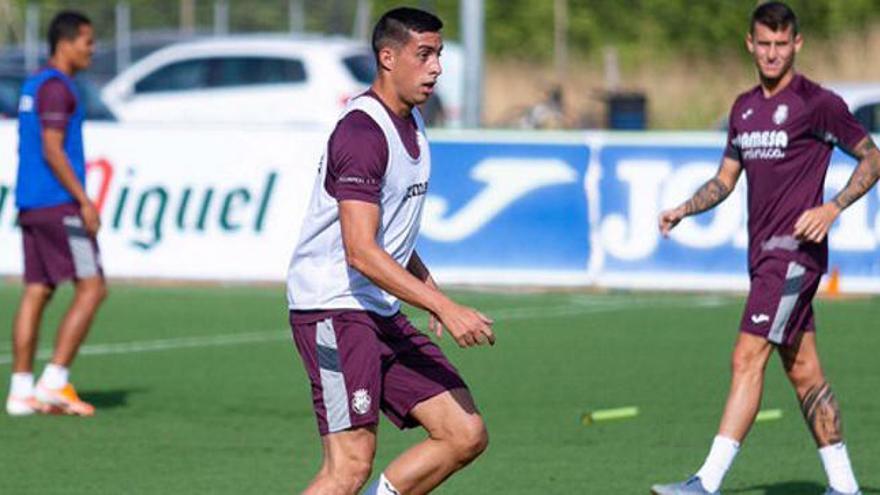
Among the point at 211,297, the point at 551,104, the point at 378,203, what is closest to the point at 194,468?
the point at 378,203

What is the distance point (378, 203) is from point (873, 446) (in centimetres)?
466

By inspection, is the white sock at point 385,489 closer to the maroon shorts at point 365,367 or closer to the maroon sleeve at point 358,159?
the maroon shorts at point 365,367

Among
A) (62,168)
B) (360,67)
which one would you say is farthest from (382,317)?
(360,67)

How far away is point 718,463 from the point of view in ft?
32.3

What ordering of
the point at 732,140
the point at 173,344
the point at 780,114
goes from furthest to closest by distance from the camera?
the point at 173,344 < the point at 732,140 < the point at 780,114

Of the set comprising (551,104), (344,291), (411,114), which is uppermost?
(411,114)

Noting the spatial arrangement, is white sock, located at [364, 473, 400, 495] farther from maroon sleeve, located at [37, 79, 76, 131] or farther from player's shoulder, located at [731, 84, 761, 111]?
maroon sleeve, located at [37, 79, 76, 131]

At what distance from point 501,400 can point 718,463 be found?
3.79 m

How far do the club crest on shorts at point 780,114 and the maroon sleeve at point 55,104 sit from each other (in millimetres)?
4394

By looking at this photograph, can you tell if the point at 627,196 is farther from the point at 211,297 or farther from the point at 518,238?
the point at 211,297

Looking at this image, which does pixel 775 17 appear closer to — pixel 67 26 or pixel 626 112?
pixel 67 26

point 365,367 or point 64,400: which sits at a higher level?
point 365,367

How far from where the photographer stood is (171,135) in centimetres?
2025

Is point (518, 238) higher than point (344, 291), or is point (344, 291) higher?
point (344, 291)
